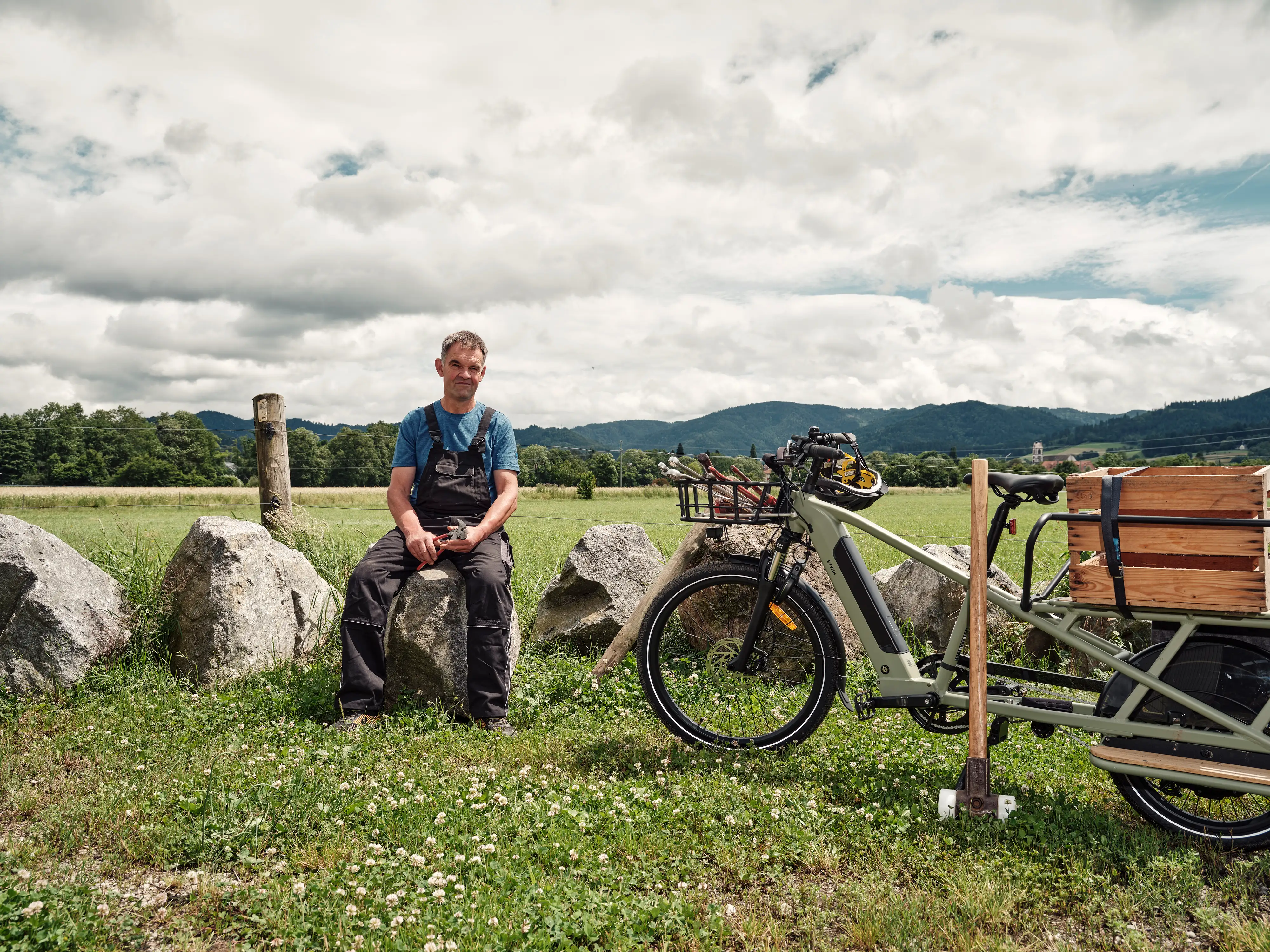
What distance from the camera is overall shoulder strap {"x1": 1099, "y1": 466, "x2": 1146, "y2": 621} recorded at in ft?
12.6

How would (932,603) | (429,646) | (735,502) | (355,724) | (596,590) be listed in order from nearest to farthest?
(735,502) → (355,724) → (429,646) → (932,603) → (596,590)

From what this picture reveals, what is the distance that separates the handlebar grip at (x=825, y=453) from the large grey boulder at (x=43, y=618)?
5670 mm

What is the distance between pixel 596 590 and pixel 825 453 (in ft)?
12.0

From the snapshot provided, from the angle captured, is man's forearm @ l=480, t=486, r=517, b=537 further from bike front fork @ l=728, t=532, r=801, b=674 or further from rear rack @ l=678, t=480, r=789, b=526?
bike front fork @ l=728, t=532, r=801, b=674

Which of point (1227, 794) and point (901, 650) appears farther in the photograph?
point (901, 650)

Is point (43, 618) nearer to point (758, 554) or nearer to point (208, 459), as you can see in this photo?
point (758, 554)

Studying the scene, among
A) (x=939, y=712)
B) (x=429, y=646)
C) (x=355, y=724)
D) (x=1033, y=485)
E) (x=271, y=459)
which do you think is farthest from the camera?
(x=271, y=459)

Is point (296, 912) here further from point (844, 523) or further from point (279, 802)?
point (844, 523)

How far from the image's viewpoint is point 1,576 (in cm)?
599

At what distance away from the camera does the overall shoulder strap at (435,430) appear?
243 inches

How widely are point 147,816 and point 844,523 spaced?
4177mm

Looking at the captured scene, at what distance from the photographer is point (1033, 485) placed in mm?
4168

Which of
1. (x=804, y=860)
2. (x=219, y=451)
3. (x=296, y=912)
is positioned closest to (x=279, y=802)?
(x=296, y=912)

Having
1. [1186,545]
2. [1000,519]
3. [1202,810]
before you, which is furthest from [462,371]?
[1202,810]
